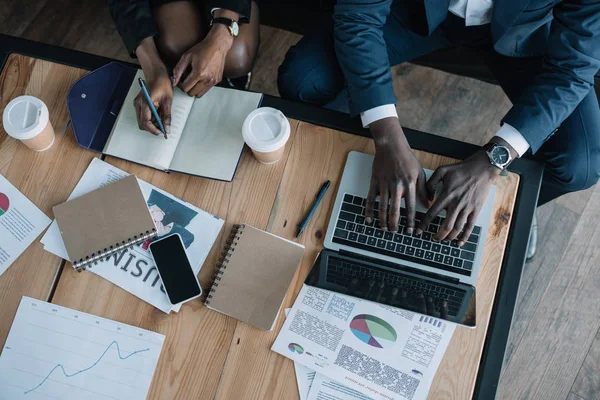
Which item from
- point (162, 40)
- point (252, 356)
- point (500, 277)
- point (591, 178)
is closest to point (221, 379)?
point (252, 356)

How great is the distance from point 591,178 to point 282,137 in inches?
31.9

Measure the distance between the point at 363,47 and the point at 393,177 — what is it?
1.11 feet

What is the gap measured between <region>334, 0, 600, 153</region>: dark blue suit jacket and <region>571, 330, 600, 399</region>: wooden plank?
91 centimetres

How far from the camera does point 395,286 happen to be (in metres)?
0.99

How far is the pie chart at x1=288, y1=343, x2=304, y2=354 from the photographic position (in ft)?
3.15

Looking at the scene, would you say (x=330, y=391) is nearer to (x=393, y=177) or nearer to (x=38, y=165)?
(x=393, y=177)

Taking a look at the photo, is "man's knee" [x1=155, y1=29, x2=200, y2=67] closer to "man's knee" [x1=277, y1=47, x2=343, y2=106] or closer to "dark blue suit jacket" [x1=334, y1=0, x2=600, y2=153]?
"man's knee" [x1=277, y1=47, x2=343, y2=106]

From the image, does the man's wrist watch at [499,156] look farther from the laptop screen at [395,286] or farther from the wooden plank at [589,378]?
the wooden plank at [589,378]

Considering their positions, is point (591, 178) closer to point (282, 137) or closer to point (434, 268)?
point (434, 268)

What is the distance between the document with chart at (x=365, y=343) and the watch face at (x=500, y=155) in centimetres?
35

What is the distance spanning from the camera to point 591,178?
4.02 ft

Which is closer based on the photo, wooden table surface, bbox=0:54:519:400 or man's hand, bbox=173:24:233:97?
wooden table surface, bbox=0:54:519:400

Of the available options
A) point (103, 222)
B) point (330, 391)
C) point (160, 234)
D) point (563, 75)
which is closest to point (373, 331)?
point (330, 391)

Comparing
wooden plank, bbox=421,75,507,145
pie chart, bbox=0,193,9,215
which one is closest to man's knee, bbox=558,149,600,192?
wooden plank, bbox=421,75,507,145
